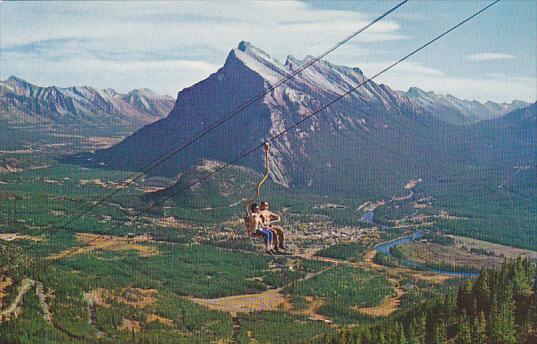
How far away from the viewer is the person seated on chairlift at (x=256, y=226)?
3406 centimetres

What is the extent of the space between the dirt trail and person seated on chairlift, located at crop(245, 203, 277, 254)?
2006 inches

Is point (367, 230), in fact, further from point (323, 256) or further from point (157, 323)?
point (157, 323)

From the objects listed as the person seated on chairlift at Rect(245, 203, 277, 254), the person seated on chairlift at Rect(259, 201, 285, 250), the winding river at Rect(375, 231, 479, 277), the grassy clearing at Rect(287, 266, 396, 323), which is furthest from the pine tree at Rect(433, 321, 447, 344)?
the winding river at Rect(375, 231, 479, 277)

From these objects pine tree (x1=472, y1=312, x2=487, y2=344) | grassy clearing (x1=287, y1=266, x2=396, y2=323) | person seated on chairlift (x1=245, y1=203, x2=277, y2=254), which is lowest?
grassy clearing (x1=287, y1=266, x2=396, y2=323)

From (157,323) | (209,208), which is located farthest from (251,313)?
(209,208)

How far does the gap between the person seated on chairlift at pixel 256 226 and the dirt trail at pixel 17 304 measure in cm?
5095

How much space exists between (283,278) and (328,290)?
11.1 metres

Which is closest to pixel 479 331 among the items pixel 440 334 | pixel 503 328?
pixel 503 328

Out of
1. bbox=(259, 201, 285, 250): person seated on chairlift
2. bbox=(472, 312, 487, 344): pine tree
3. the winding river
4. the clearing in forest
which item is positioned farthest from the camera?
the clearing in forest

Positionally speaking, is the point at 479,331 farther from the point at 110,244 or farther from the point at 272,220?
the point at 110,244

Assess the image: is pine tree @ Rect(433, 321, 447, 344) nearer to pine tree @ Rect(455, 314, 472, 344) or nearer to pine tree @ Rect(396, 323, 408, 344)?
pine tree @ Rect(455, 314, 472, 344)

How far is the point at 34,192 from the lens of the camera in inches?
7766

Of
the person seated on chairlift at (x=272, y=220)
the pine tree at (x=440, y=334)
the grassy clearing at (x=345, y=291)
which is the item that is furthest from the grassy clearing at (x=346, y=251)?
the person seated on chairlift at (x=272, y=220)

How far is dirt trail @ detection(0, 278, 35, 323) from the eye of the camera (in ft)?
249
